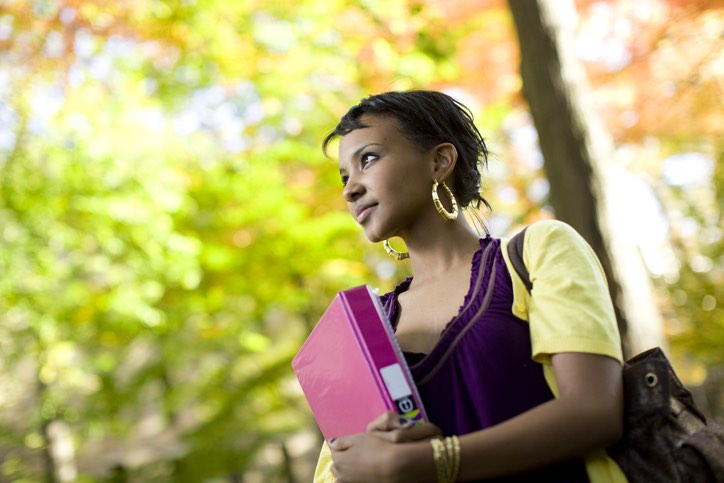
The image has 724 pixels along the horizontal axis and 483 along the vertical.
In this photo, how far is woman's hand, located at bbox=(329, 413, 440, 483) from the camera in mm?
1363

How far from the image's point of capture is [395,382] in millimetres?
1479

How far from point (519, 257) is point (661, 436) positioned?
1.42 feet

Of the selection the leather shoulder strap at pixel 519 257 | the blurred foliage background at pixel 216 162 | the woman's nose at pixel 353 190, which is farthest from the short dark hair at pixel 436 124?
the blurred foliage background at pixel 216 162

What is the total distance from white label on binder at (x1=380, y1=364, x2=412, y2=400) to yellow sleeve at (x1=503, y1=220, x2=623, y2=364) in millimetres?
253

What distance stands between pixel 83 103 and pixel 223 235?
1.99 metres

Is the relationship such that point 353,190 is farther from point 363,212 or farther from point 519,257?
point 519,257

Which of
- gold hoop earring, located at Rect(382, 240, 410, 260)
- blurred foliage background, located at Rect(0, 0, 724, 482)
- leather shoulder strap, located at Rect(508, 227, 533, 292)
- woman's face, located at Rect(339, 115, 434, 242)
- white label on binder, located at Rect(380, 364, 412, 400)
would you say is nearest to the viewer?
white label on binder, located at Rect(380, 364, 412, 400)

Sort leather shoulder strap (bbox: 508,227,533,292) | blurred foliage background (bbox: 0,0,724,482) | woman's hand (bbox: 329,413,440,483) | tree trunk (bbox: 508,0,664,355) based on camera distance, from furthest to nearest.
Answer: blurred foliage background (bbox: 0,0,724,482) < tree trunk (bbox: 508,0,664,355) < leather shoulder strap (bbox: 508,227,533,292) < woman's hand (bbox: 329,413,440,483)

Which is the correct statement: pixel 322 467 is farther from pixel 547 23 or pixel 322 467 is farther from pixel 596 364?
pixel 547 23

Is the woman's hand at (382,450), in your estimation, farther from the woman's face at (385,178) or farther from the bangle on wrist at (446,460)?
the woman's face at (385,178)

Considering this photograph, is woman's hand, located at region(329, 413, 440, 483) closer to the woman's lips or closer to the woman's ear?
the woman's lips

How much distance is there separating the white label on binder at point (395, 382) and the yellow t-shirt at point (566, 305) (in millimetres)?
253

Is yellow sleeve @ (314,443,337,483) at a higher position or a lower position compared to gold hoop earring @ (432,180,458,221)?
lower

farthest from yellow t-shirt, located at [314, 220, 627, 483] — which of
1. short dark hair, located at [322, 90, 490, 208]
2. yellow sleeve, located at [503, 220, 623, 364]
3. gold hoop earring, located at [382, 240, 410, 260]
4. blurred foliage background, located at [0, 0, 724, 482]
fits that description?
blurred foliage background, located at [0, 0, 724, 482]
